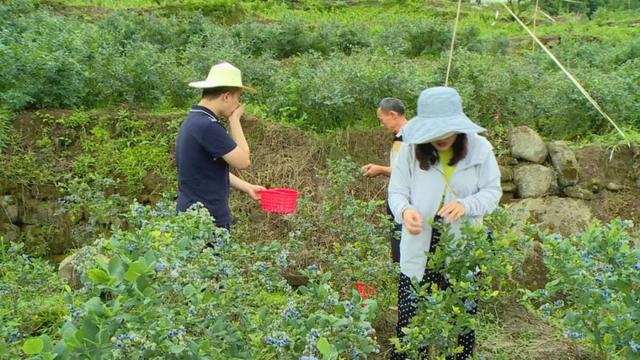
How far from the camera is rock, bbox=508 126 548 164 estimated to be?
6887 millimetres

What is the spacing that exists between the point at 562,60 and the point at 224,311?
901 centimetres

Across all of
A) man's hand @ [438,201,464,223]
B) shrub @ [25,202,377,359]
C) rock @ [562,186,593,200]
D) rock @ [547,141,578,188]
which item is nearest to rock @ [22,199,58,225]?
shrub @ [25,202,377,359]

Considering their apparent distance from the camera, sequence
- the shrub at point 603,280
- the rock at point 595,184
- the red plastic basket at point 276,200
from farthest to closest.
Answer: the rock at point 595,184
the red plastic basket at point 276,200
the shrub at point 603,280

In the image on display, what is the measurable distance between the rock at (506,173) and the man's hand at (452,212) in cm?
389

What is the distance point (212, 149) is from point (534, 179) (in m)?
3.97

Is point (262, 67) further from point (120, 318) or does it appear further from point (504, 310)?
point (120, 318)

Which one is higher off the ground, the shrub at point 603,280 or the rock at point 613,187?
the shrub at point 603,280

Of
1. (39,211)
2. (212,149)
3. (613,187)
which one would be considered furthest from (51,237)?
(613,187)

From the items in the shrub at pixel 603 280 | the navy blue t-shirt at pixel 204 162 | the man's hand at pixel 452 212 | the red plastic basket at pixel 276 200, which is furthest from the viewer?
the red plastic basket at pixel 276 200

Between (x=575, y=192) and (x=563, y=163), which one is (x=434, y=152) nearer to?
(x=563, y=163)

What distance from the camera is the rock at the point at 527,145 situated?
22.6ft

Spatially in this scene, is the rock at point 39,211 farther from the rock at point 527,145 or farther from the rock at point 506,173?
the rock at point 527,145

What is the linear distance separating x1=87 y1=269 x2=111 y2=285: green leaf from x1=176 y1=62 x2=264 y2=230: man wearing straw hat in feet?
5.76

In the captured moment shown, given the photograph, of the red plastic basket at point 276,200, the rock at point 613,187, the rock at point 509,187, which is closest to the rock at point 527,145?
the rock at point 509,187
